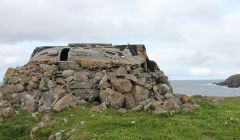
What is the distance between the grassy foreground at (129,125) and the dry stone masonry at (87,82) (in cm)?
98

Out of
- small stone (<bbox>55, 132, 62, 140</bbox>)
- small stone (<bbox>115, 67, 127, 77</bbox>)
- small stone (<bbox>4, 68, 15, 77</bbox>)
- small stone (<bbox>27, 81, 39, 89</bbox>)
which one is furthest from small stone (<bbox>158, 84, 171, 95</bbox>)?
small stone (<bbox>4, 68, 15, 77</bbox>)

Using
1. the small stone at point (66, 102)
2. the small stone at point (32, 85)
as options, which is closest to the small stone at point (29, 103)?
the small stone at point (32, 85)

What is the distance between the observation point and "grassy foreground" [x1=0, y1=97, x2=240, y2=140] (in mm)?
16781

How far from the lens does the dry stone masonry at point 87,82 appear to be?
2202 cm

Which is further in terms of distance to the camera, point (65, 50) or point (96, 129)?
point (65, 50)

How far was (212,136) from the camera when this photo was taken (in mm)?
17297

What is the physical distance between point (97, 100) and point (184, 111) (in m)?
4.41

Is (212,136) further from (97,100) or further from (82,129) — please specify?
(97,100)

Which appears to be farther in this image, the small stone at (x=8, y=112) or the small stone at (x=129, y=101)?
the small stone at (x=129, y=101)

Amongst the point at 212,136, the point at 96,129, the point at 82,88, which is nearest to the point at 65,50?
the point at 82,88

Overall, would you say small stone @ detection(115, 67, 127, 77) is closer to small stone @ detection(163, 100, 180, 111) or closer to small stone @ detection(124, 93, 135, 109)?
small stone @ detection(124, 93, 135, 109)

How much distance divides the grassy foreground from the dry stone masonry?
3.22 ft

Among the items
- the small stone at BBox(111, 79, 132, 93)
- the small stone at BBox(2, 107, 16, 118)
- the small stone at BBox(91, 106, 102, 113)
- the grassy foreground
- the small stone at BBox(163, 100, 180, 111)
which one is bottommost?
the grassy foreground

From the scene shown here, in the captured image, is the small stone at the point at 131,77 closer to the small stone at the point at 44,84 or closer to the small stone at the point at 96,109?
the small stone at the point at 96,109
